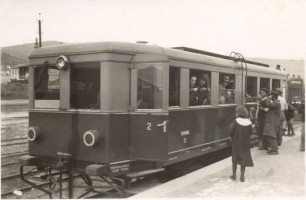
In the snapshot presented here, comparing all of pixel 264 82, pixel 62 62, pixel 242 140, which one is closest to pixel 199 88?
pixel 242 140

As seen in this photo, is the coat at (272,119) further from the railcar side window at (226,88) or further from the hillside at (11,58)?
the hillside at (11,58)

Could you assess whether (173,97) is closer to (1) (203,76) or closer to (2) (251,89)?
(1) (203,76)

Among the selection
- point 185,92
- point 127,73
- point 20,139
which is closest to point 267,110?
point 185,92

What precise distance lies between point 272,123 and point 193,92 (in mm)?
2745

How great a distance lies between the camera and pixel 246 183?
6.86 meters

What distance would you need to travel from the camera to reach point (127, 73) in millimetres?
6711

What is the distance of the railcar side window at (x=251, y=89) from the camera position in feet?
36.6

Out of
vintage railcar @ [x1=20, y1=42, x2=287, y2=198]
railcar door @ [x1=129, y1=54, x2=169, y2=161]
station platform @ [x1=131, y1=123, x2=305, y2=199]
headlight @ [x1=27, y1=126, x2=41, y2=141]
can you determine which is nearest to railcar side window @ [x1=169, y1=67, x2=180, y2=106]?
vintage railcar @ [x1=20, y1=42, x2=287, y2=198]

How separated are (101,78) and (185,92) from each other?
2.03 m

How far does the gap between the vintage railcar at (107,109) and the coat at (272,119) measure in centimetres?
296

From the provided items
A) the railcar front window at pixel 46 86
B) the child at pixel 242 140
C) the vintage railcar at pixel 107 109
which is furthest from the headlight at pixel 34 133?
the child at pixel 242 140

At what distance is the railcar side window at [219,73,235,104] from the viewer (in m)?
9.47

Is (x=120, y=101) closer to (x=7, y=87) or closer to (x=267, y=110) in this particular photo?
(x=267, y=110)

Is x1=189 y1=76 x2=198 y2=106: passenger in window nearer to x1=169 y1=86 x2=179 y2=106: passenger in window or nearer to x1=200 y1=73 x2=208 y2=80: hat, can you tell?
x1=200 y1=73 x2=208 y2=80: hat
